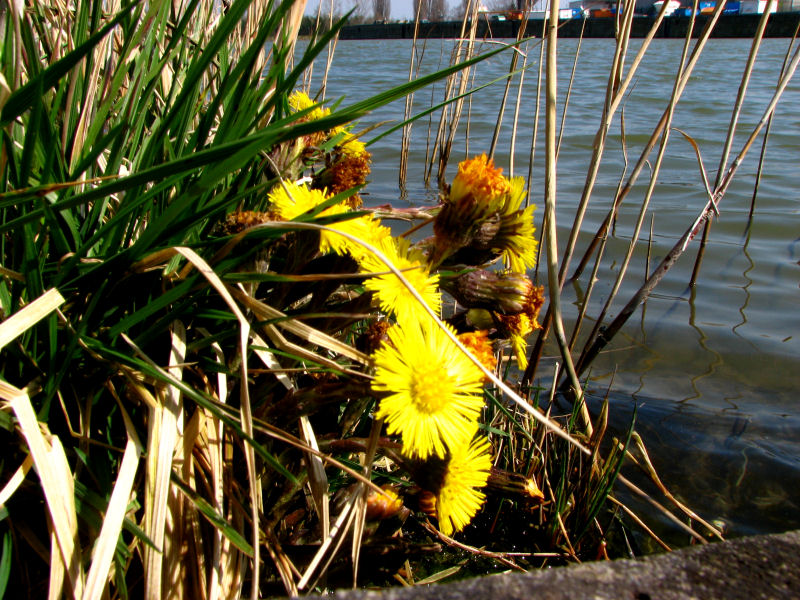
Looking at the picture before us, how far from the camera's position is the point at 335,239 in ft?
2.68

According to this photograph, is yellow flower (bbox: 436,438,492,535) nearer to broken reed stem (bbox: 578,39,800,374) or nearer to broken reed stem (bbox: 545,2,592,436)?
broken reed stem (bbox: 545,2,592,436)

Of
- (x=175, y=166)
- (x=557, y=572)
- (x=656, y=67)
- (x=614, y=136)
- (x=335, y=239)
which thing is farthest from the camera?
(x=656, y=67)

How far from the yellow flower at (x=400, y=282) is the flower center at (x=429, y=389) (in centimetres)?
7

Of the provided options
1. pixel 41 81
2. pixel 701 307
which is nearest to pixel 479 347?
pixel 41 81

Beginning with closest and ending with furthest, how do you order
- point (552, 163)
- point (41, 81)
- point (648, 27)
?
point (41, 81) < point (552, 163) < point (648, 27)

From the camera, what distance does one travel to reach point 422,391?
0.75m

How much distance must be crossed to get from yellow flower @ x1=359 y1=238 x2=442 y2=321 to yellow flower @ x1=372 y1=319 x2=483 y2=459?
0.02 meters

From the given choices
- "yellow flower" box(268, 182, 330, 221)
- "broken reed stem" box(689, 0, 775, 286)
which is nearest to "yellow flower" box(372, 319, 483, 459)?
"yellow flower" box(268, 182, 330, 221)

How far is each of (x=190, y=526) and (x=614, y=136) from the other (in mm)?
6418

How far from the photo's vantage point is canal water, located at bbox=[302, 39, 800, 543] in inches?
78.4

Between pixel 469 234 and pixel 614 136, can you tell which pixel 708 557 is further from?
pixel 614 136

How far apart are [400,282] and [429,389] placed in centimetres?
13

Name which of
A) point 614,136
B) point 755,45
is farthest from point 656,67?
point 755,45

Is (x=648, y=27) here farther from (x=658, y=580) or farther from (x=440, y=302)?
(x=658, y=580)
